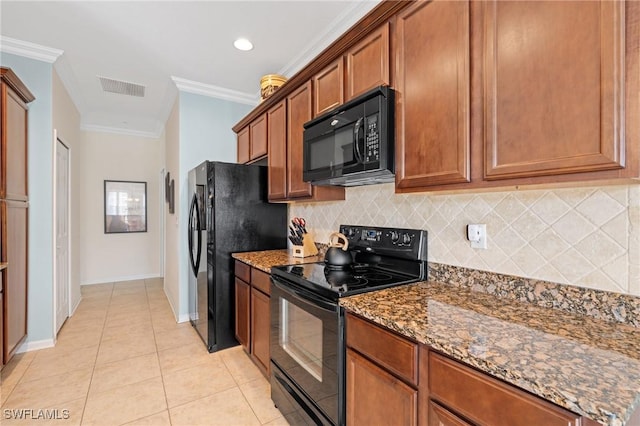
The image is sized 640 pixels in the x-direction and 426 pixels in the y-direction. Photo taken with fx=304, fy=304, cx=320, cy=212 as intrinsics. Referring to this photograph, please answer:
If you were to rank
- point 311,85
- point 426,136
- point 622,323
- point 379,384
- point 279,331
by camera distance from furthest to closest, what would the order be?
point 311,85
point 279,331
point 426,136
point 379,384
point 622,323

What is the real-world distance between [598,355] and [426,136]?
95cm

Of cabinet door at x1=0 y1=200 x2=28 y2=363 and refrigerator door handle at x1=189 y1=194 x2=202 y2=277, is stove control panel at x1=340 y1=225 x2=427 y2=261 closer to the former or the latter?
refrigerator door handle at x1=189 y1=194 x2=202 y2=277

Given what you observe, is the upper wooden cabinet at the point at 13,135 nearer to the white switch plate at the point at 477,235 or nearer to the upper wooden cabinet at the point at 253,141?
the upper wooden cabinet at the point at 253,141

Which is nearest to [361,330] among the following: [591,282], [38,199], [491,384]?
[491,384]

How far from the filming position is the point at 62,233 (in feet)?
11.4

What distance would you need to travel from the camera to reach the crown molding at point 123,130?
204 inches

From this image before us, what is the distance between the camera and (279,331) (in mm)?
1909

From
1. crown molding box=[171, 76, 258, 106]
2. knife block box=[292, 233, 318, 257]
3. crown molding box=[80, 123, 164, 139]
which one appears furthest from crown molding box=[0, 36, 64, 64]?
knife block box=[292, 233, 318, 257]

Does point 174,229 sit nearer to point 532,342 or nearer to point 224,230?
point 224,230

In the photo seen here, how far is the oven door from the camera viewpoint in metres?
1.38

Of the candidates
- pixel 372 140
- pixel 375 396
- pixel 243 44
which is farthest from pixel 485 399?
pixel 243 44

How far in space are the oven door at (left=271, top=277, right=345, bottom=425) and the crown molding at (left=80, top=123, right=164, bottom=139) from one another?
475 centimetres

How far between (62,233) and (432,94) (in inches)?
163

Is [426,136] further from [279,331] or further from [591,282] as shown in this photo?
[279,331]
